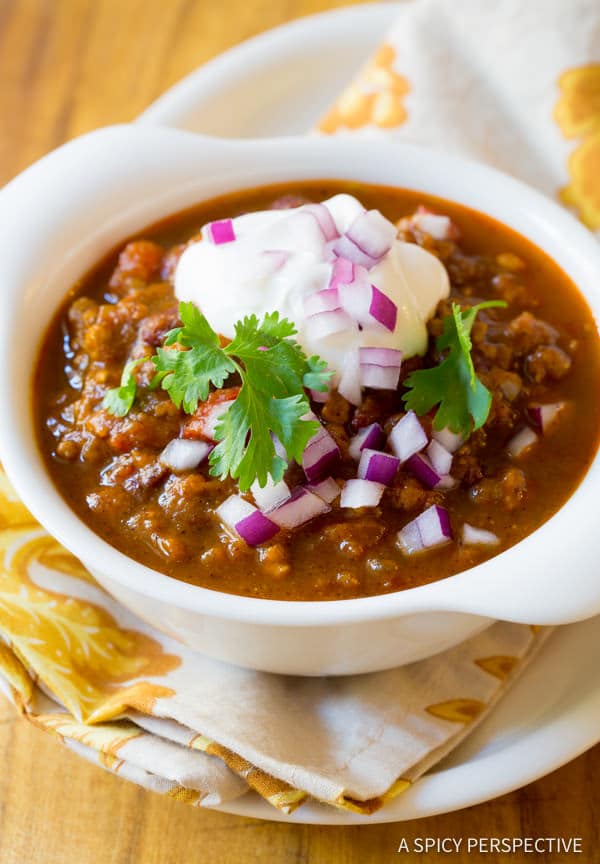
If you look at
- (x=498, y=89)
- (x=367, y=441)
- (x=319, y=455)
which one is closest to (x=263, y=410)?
(x=319, y=455)

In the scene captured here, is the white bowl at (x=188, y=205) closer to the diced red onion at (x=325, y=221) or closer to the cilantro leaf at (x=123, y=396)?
the cilantro leaf at (x=123, y=396)

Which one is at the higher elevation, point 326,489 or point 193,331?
point 193,331

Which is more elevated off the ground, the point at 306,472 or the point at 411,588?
the point at 306,472

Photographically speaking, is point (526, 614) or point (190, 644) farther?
point (190, 644)

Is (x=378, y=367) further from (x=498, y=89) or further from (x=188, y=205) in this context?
(x=498, y=89)

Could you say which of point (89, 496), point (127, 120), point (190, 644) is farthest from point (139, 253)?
point (127, 120)

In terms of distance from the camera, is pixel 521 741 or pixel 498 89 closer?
pixel 521 741

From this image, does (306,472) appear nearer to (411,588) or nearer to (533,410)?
(411,588)
